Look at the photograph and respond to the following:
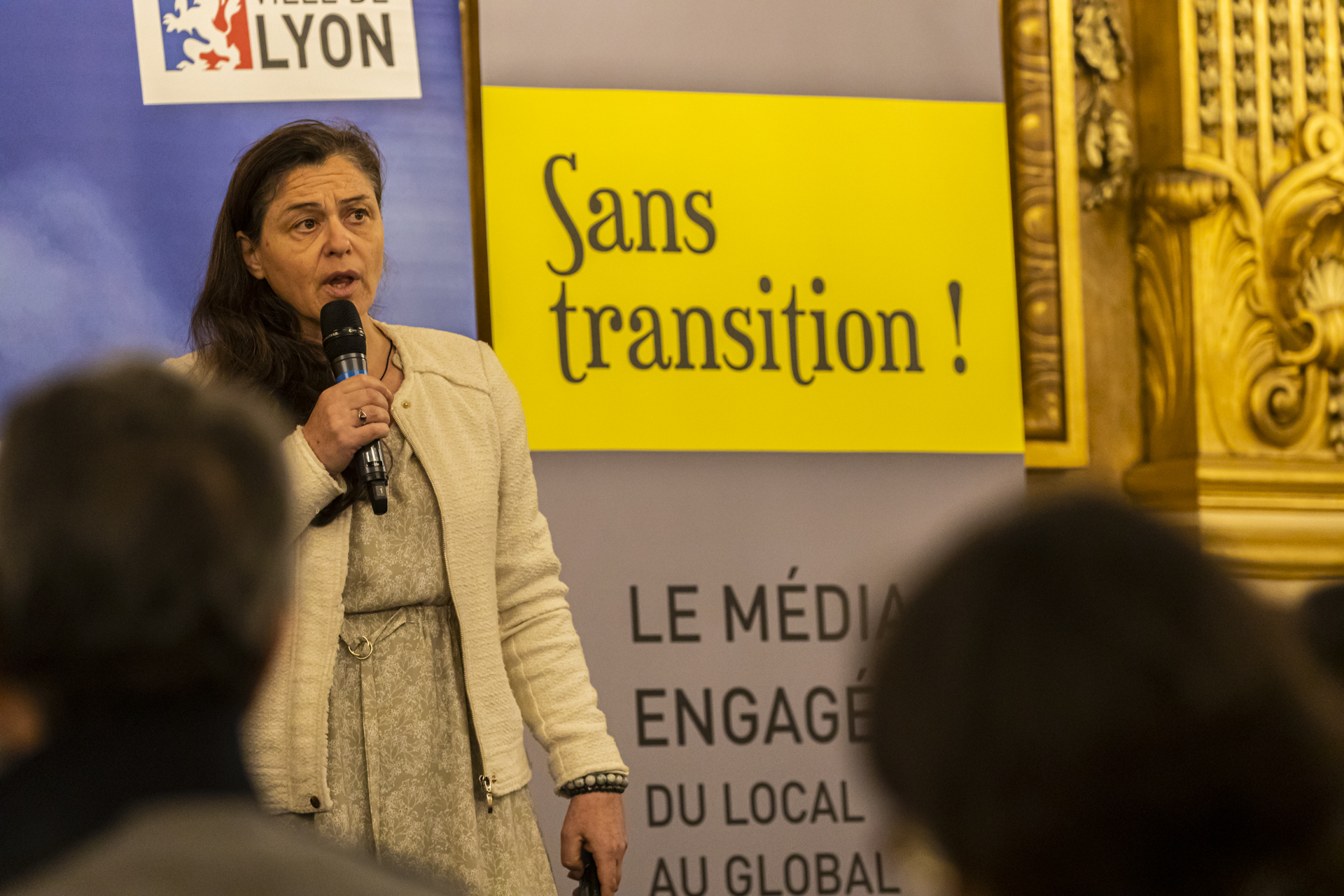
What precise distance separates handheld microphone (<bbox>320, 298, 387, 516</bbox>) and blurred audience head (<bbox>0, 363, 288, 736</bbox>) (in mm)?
1282

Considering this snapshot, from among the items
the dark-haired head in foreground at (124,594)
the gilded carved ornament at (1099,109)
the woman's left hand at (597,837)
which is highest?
the gilded carved ornament at (1099,109)

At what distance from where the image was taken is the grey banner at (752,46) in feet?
10.3

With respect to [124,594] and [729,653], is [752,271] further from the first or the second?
[124,594]

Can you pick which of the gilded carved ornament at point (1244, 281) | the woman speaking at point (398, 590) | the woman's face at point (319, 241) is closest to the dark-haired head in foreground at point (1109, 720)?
the woman speaking at point (398, 590)

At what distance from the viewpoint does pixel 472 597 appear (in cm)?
212

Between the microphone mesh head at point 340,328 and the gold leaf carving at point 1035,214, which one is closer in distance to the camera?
the microphone mesh head at point 340,328

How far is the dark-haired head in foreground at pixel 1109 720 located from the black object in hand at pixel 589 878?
1.53 metres

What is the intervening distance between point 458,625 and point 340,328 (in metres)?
A: 0.44

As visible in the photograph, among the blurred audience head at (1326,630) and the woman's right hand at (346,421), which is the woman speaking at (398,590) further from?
the blurred audience head at (1326,630)

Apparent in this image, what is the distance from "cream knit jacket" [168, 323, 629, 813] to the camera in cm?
204

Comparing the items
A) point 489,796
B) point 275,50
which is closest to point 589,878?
point 489,796

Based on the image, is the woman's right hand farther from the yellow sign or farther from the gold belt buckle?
the yellow sign

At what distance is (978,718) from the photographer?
68 cm

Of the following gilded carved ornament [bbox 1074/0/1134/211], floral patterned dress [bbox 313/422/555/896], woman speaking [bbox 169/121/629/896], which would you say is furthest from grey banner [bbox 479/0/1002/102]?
floral patterned dress [bbox 313/422/555/896]
